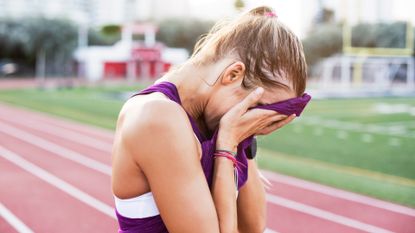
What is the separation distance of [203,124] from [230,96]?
0.38 feet

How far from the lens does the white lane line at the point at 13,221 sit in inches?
185

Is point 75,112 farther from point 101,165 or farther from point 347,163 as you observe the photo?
point 347,163

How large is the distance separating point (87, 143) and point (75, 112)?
6.46m

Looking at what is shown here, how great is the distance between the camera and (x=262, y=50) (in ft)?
4.30

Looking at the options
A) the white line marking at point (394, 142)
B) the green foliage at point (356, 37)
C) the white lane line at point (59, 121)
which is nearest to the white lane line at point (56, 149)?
the white lane line at point (59, 121)

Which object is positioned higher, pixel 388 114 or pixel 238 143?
pixel 238 143

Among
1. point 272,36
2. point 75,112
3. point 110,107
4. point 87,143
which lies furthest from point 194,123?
point 110,107

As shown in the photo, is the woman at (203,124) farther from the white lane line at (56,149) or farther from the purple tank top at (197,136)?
the white lane line at (56,149)

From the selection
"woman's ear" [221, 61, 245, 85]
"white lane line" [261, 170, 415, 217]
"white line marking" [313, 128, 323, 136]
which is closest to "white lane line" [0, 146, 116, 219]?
"white lane line" [261, 170, 415, 217]

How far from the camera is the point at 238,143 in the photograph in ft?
4.78

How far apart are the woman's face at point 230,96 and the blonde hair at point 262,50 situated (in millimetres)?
19

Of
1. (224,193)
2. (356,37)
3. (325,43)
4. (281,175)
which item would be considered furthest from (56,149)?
(325,43)

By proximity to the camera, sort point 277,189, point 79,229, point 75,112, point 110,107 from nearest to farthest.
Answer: point 79,229, point 277,189, point 75,112, point 110,107

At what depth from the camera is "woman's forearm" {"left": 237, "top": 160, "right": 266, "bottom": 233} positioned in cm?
166
